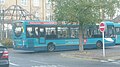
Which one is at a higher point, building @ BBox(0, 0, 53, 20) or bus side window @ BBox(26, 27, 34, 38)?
building @ BBox(0, 0, 53, 20)

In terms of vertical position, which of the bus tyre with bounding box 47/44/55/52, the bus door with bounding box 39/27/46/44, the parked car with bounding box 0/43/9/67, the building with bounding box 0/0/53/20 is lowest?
the bus tyre with bounding box 47/44/55/52

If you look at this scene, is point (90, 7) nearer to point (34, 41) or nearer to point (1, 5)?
point (34, 41)

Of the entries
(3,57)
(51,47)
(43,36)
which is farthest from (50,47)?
(3,57)

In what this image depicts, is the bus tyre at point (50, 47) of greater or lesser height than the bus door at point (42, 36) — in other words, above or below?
below

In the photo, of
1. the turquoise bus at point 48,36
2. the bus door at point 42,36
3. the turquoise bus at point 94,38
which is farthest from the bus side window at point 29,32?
the turquoise bus at point 94,38

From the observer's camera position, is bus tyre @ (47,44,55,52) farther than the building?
No

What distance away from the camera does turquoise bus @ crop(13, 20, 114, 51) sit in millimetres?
28938

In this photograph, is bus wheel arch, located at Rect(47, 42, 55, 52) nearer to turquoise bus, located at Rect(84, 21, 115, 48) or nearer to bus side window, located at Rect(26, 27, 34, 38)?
bus side window, located at Rect(26, 27, 34, 38)

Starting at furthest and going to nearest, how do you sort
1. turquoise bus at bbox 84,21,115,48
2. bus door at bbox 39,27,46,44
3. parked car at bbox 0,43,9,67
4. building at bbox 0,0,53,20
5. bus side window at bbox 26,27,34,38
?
1. building at bbox 0,0,53,20
2. turquoise bus at bbox 84,21,115,48
3. bus door at bbox 39,27,46,44
4. bus side window at bbox 26,27,34,38
5. parked car at bbox 0,43,9,67

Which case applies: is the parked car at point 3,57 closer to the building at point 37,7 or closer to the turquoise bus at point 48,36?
the turquoise bus at point 48,36

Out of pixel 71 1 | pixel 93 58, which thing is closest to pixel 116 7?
pixel 71 1

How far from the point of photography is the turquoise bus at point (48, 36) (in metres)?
28.9

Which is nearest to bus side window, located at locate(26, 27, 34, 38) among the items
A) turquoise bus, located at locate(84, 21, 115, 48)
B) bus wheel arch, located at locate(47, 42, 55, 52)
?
bus wheel arch, located at locate(47, 42, 55, 52)

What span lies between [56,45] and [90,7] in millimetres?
7096
